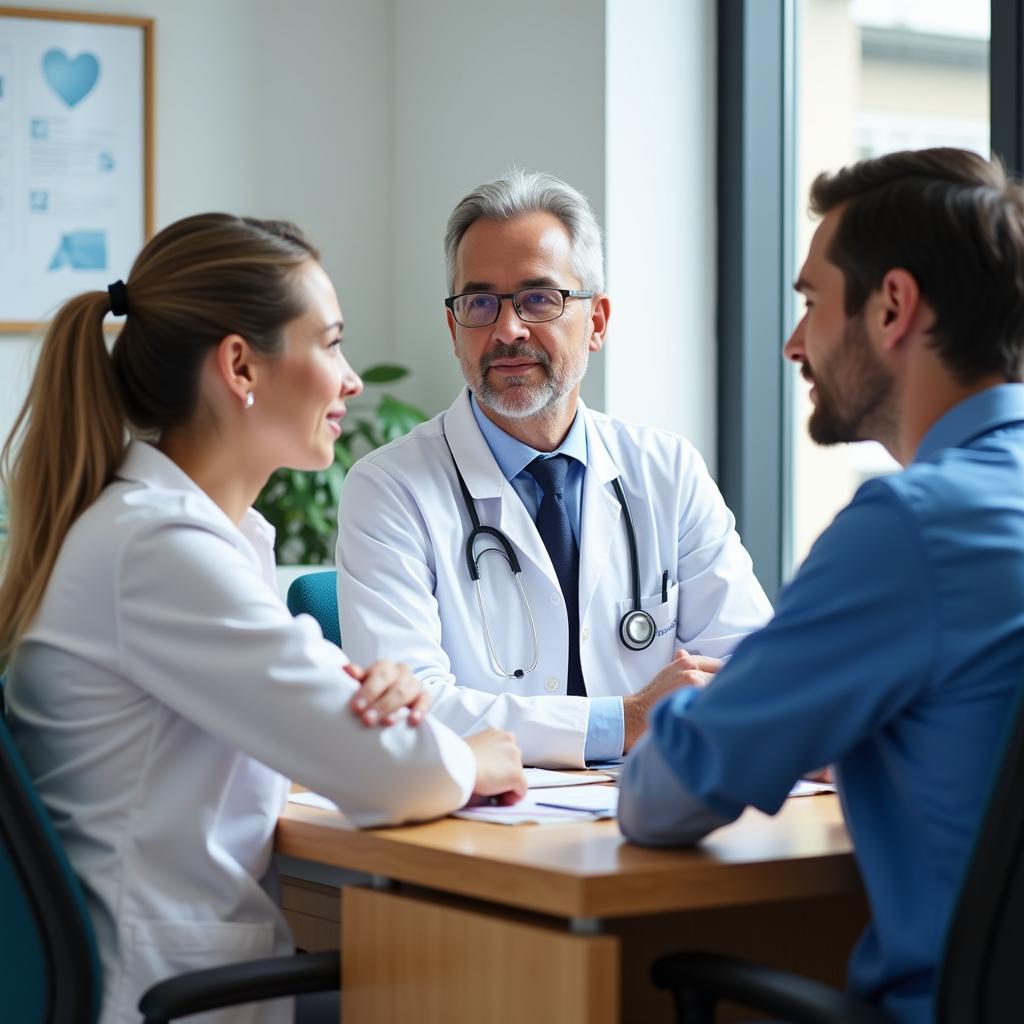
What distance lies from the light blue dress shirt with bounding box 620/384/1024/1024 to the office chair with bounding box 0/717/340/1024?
1.39 ft

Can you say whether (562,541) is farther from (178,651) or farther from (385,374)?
(385,374)

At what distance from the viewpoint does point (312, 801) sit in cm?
171

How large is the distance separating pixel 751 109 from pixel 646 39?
28 centimetres

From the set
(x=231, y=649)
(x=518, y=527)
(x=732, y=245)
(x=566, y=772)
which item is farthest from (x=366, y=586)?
(x=732, y=245)

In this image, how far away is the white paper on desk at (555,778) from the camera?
1782 millimetres

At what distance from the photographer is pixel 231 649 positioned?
1.44 meters

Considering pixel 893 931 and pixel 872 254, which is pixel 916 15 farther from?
pixel 893 931

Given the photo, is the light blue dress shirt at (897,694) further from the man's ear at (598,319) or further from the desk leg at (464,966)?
the man's ear at (598,319)

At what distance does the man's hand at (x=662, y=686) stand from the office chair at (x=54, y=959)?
630mm

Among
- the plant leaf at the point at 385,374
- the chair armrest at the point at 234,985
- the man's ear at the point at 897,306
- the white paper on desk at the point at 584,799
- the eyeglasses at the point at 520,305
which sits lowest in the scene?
the chair armrest at the point at 234,985

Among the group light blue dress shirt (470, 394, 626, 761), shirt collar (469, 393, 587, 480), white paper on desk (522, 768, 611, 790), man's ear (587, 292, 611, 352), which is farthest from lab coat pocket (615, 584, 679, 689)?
man's ear (587, 292, 611, 352)

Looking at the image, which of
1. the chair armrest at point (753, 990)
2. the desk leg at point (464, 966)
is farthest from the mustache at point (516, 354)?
the chair armrest at point (753, 990)

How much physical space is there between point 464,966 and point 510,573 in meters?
0.92

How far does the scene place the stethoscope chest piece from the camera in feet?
7.29
